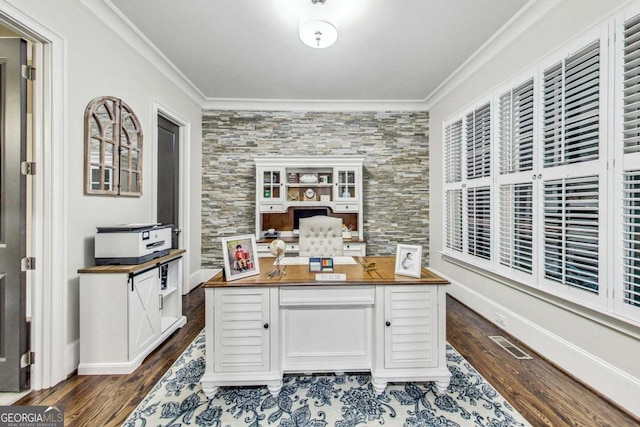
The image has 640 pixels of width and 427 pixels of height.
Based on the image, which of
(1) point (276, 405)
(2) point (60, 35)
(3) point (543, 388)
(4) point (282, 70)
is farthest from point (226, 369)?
(4) point (282, 70)

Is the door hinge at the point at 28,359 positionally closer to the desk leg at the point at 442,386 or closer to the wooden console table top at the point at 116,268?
the wooden console table top at the point at 116,268

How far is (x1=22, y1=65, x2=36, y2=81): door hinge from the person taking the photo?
1.87 metres

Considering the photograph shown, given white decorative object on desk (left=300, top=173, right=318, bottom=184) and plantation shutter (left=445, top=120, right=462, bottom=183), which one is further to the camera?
white decorative object on desk (left=300, top=173, right=318, bottom=184)

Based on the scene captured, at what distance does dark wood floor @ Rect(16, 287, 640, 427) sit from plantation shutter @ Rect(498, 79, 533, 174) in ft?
5.44

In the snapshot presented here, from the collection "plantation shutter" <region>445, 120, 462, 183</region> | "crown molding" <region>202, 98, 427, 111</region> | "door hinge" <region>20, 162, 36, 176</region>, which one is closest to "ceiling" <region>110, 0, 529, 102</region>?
"crown molding" <region>202, 98, 427, 111</region>

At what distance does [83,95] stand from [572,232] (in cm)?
389

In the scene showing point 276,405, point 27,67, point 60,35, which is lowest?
point 276,405

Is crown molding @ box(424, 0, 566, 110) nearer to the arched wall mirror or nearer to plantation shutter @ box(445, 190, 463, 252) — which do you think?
plantation shutter @ box(445, 190, 463, 252)

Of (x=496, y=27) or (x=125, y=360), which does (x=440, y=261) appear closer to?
(x=496, y=27)

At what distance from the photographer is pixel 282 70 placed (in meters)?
3.38

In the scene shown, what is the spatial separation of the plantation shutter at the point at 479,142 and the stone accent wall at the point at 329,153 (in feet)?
3.83

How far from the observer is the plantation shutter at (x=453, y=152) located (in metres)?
3.63

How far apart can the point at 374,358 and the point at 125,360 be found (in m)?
1.88
